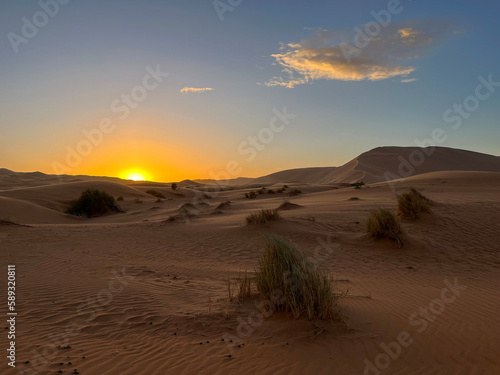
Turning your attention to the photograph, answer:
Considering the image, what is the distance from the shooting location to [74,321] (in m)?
4.88

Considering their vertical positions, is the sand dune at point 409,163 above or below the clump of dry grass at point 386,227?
above

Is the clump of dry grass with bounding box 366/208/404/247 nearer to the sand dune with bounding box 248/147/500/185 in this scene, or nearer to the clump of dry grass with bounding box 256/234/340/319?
the clump of dry grass with bounding box 256/234/340/319

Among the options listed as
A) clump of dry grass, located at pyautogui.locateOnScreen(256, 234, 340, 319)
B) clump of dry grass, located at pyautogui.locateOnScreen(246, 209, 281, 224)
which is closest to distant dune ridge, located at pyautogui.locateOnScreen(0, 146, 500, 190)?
clump of dry grass, located at pyautogui.locateOnScreen(246, 209, 281, 224)

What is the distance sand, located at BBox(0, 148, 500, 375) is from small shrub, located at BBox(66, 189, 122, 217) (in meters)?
10.00

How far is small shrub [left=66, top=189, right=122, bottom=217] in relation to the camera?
22.7m

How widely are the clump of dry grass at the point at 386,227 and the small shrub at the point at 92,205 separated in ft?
59.2

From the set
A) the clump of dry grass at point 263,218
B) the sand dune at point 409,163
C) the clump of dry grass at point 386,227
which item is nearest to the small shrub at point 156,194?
the clump of dry grass at point 263,218

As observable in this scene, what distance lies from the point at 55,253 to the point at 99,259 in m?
1.52

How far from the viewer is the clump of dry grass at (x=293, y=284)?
4.54m

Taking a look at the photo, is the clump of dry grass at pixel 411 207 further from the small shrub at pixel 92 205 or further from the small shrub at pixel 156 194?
the small shrub at pixel 156 194

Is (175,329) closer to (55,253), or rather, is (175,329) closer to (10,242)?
(55,253)

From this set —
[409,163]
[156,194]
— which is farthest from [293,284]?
[409,163]

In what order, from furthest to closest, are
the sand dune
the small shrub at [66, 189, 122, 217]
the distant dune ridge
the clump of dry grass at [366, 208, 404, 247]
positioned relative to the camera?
the sand dune, the distant dune ridge, the small shrub at [66, 189, 122, 217], the clump of dry grass at [366, 208, 404, 247]

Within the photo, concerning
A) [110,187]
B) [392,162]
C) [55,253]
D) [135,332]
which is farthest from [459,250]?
[392,162]
